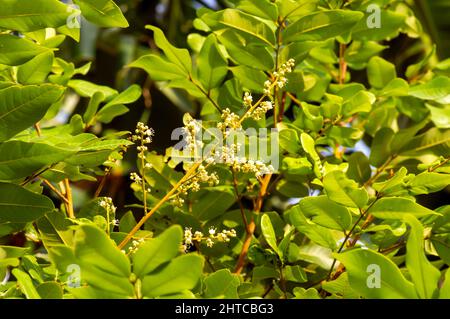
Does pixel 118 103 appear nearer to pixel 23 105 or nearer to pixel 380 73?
pixel 23 105

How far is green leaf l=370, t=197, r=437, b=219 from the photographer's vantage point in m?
0.55

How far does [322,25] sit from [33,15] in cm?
28

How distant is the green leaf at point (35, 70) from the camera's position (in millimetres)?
678

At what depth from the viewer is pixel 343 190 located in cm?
57

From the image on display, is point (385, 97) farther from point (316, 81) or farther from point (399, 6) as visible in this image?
point (399, 6)

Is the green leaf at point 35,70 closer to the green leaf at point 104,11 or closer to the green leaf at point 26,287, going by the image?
the green leaf at point 104,11

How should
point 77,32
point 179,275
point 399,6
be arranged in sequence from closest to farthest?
point 179,275
point 77,32
point 399,6

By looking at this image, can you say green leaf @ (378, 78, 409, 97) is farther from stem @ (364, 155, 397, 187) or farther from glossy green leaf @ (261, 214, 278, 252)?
glossy green leaf @ (261, 214, 278, 252)

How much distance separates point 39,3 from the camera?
58 centimetres

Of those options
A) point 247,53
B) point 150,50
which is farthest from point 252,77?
point 150,50

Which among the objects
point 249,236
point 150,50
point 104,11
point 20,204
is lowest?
point 150,50
